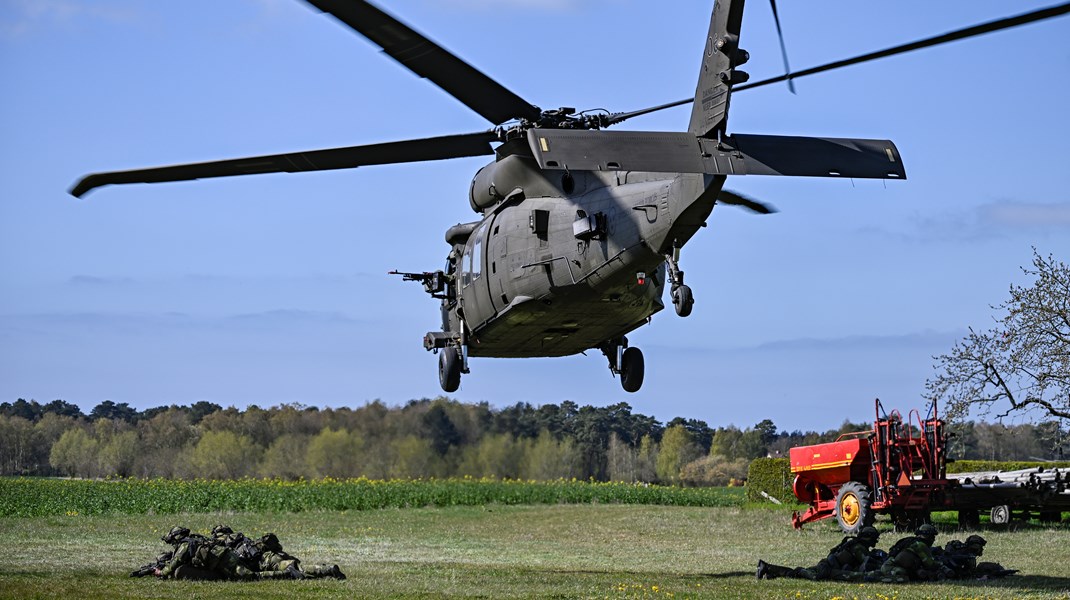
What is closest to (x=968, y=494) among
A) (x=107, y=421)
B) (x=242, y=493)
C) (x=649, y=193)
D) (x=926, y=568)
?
(x=926, y=568)

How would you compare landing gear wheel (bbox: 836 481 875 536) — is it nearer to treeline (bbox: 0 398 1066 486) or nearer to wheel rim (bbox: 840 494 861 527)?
wheel rim (bbox: 840 494 861 527)

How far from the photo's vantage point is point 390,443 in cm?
3119

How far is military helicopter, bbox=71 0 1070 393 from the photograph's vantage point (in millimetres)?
12461

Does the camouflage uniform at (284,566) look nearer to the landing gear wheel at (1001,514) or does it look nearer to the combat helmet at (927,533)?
the combat helmet at (927,533)

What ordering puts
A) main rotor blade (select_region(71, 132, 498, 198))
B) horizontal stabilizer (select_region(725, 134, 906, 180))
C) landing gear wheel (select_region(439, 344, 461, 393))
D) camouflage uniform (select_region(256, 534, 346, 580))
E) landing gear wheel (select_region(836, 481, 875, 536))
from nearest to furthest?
horizontal stabilizer (select_region(725, 134, 906, 180)) < main rotor blade (select_region(71, 132, 498, 198)) < camouflage uniform (select_region(256, 534, 346, 580)) < landing gear wheel (select_region(439, 344, 461, 393)) < landing gear wheel (select_region(836, 481, 875, 536))

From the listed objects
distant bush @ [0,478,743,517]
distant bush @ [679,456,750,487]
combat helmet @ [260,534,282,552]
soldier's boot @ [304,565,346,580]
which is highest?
distant bush @ [679,456,750,487]

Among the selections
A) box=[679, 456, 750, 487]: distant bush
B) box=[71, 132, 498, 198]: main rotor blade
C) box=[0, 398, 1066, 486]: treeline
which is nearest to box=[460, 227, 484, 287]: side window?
box=[71, 132, 498, 198]: main rotor blade

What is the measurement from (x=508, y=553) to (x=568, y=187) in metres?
9.17

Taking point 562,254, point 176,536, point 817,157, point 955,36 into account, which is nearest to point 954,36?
point 955,36

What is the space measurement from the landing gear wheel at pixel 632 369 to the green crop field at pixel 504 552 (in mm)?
2889

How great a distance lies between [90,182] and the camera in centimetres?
1580

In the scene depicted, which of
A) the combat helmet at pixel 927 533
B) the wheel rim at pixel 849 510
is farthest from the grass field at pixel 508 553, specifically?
the combat helmet at pixel 927 533

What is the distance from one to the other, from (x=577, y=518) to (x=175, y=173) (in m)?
18.0

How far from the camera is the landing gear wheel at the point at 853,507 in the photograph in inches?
909
